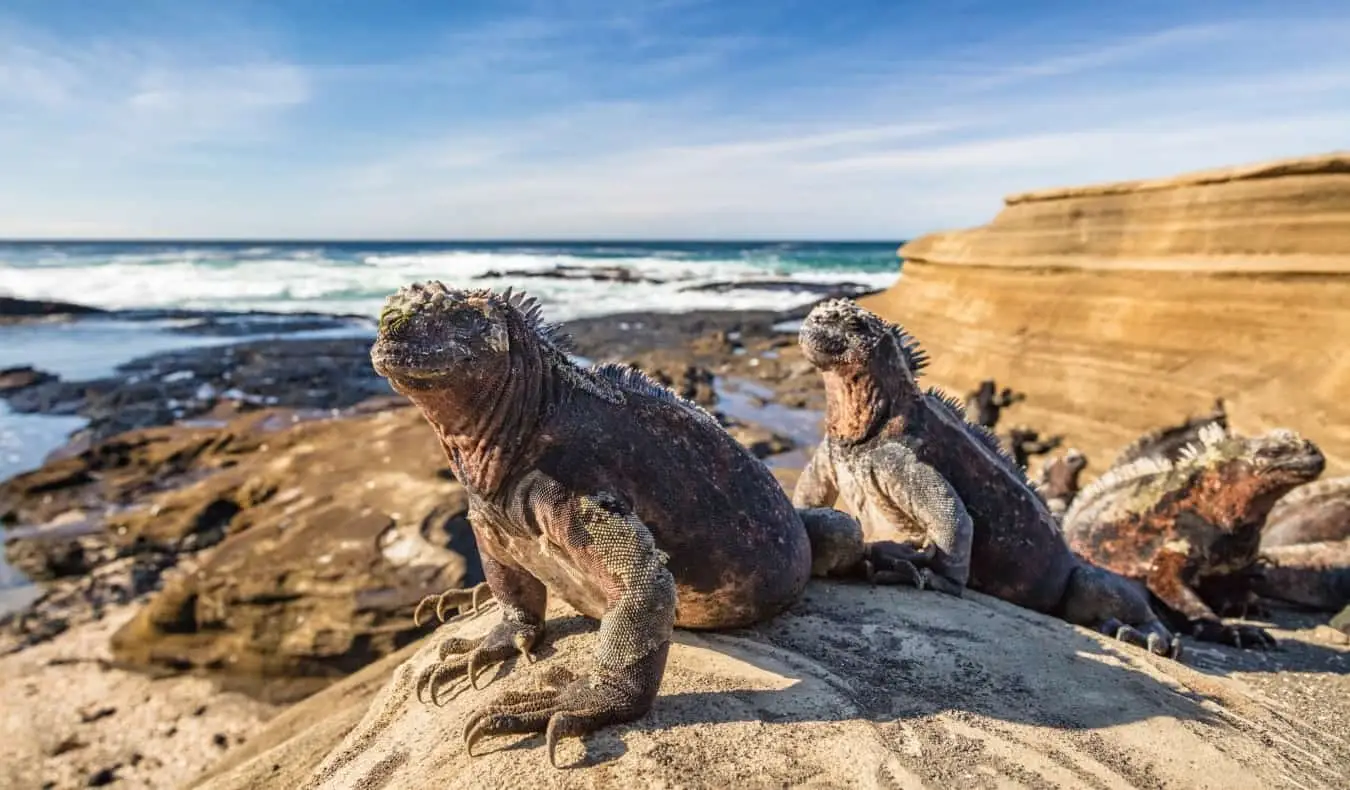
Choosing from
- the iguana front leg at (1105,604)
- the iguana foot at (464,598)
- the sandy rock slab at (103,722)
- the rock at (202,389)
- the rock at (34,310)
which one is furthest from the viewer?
the rock at (34,310)

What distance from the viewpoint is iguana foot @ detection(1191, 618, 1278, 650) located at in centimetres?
461

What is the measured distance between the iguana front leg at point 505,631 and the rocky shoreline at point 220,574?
1862mm

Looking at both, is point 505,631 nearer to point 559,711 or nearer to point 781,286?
point 559,711

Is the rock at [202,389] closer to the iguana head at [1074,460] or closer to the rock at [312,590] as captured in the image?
the rock at [312,590]

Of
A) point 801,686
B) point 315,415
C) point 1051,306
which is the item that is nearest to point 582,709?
point 801,686

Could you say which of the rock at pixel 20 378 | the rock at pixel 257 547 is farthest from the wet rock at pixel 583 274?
the rock at pixel 257 547

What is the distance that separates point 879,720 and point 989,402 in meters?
10.5

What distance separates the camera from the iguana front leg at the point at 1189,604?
462 cm

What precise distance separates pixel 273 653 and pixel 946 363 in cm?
1089

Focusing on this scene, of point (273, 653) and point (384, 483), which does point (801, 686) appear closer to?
point (273, 653)

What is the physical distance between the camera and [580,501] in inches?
102

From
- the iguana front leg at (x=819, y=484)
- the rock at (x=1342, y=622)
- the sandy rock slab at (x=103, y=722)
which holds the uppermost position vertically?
the iguana front leg at (x=819, y=484)

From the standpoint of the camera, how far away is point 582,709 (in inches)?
95.6

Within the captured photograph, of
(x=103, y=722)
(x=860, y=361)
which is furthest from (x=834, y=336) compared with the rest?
(x=103, y=722)
